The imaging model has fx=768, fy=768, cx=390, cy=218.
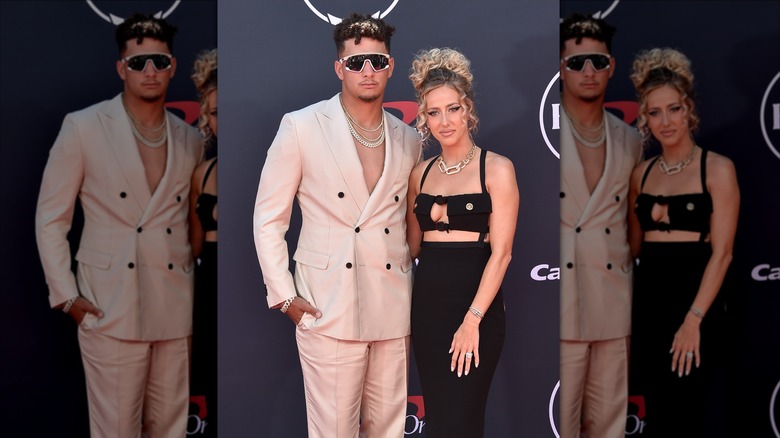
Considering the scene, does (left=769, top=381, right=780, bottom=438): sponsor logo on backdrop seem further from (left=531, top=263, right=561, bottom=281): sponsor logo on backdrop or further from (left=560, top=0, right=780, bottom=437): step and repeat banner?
(left=531, top=263, right=561, bottom=281): sponsor logo on backdrop

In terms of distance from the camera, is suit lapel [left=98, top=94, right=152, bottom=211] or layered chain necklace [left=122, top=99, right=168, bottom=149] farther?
layered chain necklace [left=122, top=99, right=168, bottom=149]

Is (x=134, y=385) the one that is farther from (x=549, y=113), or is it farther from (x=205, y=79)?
(x=549, y=113)

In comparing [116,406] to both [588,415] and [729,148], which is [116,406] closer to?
[588,415]

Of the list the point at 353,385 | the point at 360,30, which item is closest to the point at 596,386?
the point at 353,385

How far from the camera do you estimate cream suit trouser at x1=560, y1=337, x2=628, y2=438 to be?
489 centimetres

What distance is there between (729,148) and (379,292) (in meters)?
2.90

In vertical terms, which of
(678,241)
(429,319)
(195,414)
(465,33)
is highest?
(465,33)

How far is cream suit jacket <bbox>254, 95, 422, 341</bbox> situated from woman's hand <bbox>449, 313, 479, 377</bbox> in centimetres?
34

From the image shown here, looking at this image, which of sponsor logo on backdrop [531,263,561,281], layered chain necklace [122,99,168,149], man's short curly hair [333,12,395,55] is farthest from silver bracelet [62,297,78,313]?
sponsor logo on backdrop [531,263,561,281]

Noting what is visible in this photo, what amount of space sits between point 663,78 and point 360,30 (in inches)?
85.6

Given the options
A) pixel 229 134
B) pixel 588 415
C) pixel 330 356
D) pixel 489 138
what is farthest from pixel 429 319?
pixel 588 415

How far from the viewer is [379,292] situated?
12.7 ft

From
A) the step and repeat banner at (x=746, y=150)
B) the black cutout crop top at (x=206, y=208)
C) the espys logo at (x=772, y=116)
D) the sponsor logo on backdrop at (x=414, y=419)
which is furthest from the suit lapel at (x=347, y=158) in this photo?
the espys logo at (x=772, y=116)

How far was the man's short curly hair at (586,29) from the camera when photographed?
16.5 ft
